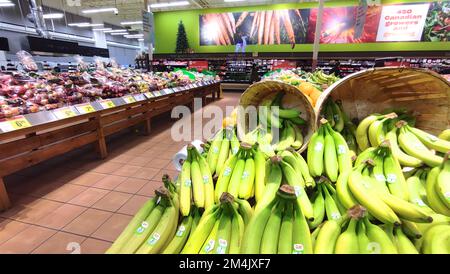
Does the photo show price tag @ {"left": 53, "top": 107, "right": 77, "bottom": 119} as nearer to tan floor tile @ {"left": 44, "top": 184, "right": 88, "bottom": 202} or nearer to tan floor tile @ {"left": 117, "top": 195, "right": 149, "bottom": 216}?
tan floor tile @ {"left": 44, "top": 184, "right": 88, "bottom": 202}

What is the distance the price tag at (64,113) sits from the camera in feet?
8.28

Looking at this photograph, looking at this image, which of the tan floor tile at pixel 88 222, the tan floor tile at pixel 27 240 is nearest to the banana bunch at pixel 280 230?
the tan floor tile at pixel 88 222

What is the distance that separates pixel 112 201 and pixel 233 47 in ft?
37.5

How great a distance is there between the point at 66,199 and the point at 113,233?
84 cm

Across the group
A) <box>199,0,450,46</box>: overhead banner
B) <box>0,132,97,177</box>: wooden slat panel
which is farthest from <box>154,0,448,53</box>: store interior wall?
<box>0,132,97,177</box>: wooden slat panel

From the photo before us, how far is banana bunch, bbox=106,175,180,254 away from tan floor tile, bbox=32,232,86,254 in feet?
3.98

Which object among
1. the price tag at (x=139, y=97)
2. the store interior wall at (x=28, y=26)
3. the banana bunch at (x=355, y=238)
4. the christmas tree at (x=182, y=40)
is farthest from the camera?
the christmas tree at (x=182, y=40)

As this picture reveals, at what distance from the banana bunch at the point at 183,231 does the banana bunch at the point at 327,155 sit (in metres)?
0.54

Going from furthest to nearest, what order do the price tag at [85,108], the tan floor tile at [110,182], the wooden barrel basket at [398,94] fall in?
the price tag at [85,108], the tan floor tile at [110,182], the wooden barrel basket at [398,94]

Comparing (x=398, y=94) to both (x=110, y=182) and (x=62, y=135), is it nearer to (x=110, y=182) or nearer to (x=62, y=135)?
(x=110, y=182)

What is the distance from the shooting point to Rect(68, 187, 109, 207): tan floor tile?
2.29 m

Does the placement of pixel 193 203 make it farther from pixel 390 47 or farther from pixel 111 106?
pixel 390 47

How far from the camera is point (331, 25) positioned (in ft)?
Result: 35.7

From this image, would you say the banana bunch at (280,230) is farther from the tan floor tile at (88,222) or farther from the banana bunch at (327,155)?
the tan floor tile at (88,222)
